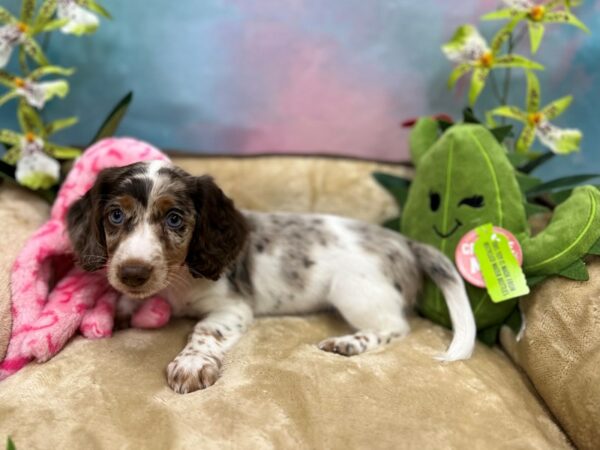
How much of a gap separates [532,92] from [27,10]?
8.51 ft

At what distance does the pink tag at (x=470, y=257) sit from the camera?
2.30m

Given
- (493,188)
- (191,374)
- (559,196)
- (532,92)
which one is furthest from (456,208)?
(191,374)

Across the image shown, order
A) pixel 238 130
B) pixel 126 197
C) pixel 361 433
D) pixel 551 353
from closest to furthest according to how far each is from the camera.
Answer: pixel 361 433
pixel 126 197
pixel 551 353
pixel 238 130

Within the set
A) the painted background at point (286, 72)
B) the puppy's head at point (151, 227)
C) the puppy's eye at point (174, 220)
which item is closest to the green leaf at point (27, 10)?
the painted background at point (286, 72)

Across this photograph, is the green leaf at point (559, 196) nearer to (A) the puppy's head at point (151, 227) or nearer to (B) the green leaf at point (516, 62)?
(B) the green leaf at point (516, 62)

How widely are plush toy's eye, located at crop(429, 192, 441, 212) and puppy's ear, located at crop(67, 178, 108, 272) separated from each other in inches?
58.6

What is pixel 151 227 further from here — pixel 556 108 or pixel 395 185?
pixel 556 108

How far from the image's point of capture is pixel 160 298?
7.44ft

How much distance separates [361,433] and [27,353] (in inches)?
48.1

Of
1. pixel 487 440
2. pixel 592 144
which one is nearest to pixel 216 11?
pixel 592 144

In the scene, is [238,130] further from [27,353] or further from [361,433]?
[361,433]

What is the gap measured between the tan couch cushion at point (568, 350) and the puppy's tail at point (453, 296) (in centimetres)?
24

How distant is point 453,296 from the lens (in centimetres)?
230

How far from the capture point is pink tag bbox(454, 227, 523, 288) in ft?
7.54
